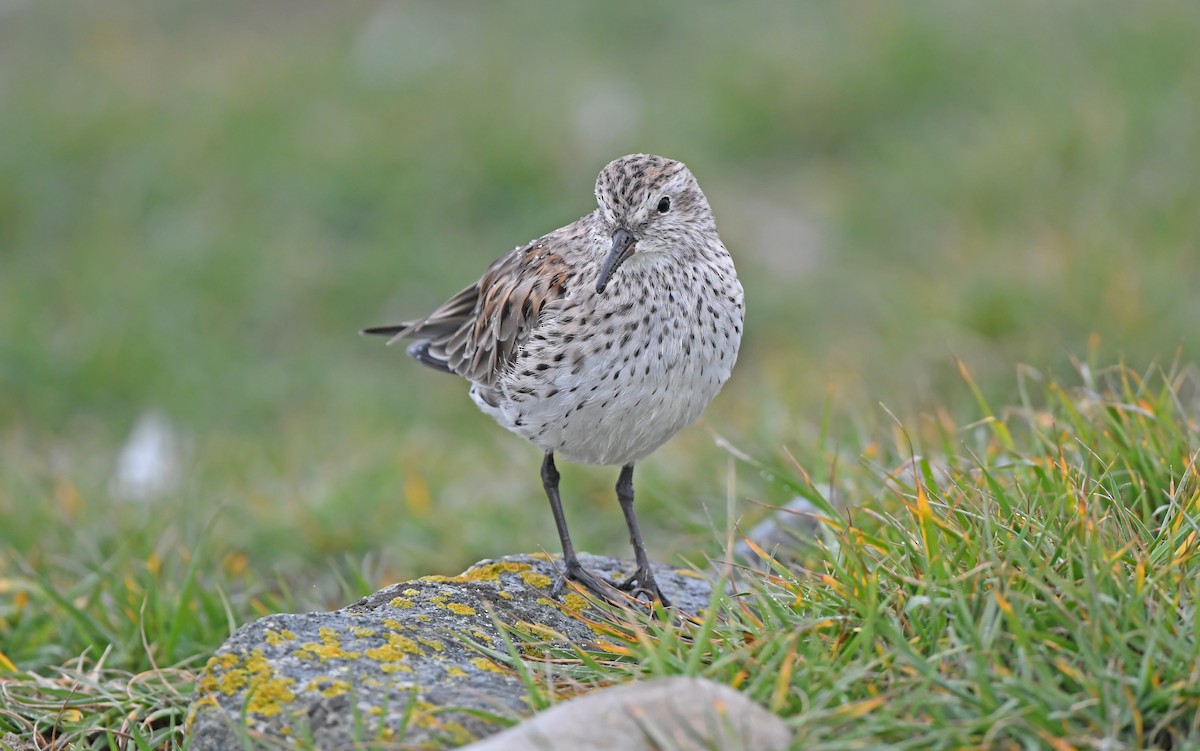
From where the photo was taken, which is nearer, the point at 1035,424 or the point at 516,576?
the point at 516,576

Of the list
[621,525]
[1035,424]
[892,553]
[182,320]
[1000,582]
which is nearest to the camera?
[1000,582]

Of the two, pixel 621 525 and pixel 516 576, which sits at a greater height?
pixel 516 576

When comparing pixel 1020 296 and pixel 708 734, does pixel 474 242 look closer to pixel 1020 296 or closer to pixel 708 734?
pixel 1020 296

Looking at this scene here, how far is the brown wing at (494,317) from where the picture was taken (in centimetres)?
540

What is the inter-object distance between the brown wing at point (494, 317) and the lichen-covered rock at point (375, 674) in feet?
3.88

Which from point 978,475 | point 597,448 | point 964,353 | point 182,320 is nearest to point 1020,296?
point 964,353

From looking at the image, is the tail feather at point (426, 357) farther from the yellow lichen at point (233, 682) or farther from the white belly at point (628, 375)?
the yellow lichen at point (233, 682)

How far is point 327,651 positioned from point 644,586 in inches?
59.9

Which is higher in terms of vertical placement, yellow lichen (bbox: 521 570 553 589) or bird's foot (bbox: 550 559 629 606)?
bird's foot (bbox: 550 559 629 606)

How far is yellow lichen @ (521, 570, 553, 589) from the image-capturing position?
16.8ft

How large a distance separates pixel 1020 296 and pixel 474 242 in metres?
5.06

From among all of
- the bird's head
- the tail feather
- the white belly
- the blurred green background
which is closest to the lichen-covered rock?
the white belly

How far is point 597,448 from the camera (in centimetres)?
518

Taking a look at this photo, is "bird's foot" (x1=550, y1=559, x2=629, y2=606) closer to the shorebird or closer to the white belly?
the shorebird
